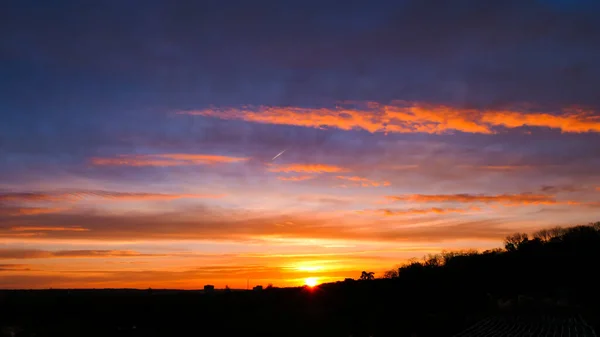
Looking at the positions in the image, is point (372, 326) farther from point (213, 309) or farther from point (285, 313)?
point (213, 309)

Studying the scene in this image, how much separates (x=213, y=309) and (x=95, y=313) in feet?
27.6

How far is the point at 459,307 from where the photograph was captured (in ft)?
174

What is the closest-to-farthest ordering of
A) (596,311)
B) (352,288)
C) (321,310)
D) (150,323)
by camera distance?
1. (150,323)
2. (321,310)
3. (596,311)
4. (352,288)

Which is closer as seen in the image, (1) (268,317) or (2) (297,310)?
(1) (268,317)

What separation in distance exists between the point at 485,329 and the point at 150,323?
23.0 meters

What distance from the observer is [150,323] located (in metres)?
36.7

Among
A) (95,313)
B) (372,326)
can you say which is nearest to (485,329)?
(372,326)

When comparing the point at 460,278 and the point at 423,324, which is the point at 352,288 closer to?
the point at 423,324

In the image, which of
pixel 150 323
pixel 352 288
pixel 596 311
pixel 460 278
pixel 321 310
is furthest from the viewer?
pixel 460 278

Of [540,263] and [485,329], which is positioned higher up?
[540,263]

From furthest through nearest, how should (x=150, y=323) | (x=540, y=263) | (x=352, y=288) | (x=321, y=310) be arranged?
(x=540, y=263)
(x=352, y=288)
(x=321, y=310)
(x=150, y=323)

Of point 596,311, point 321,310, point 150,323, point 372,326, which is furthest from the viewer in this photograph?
point 596,311

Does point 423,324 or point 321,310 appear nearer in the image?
point 423,324

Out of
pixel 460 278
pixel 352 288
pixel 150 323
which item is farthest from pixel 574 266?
pixel 150 323
